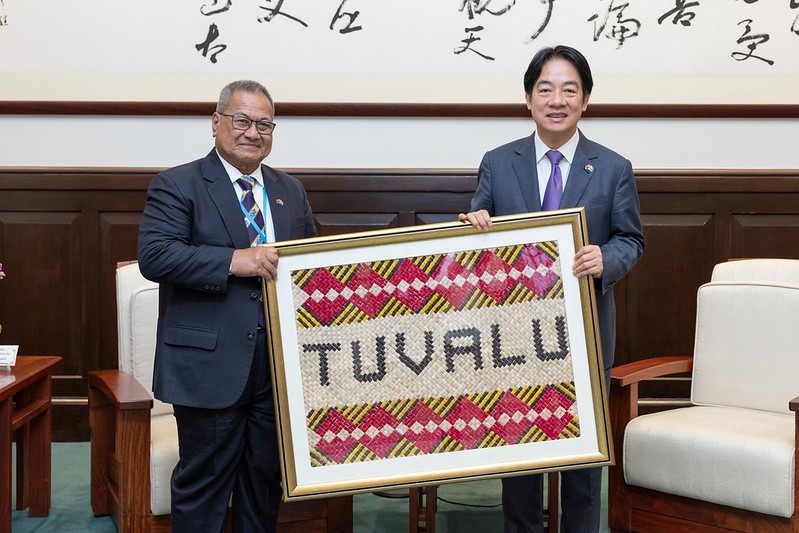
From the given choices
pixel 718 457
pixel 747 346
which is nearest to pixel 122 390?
pixel 718 457

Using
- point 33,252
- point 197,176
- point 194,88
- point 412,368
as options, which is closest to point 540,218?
point 412,368

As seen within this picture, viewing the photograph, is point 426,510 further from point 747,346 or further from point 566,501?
point 747,346

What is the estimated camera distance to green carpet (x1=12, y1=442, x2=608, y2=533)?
114 inches

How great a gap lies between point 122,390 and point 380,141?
1691 mm

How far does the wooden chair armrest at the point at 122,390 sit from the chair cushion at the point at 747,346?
181 cm

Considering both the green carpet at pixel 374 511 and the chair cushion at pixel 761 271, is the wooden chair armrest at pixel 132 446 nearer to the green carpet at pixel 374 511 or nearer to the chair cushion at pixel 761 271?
the green carpet at pixel 374 511

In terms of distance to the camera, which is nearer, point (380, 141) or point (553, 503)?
point (553, 503)

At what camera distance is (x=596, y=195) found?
7.22 ft

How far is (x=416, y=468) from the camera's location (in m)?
2.06

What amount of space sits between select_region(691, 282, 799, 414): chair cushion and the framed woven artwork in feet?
3.17

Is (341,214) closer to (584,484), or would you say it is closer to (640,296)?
(640,296)

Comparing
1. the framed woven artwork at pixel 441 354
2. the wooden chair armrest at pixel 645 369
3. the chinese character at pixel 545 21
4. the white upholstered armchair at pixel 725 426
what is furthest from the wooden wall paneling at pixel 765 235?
the framed woven artwork at pixel 441 354

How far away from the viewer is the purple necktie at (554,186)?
2.22 metres

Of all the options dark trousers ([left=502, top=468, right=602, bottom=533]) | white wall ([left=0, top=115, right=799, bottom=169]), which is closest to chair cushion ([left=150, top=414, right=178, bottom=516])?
dark trousers ([left=502, top=468, right=602, bottom=533])
